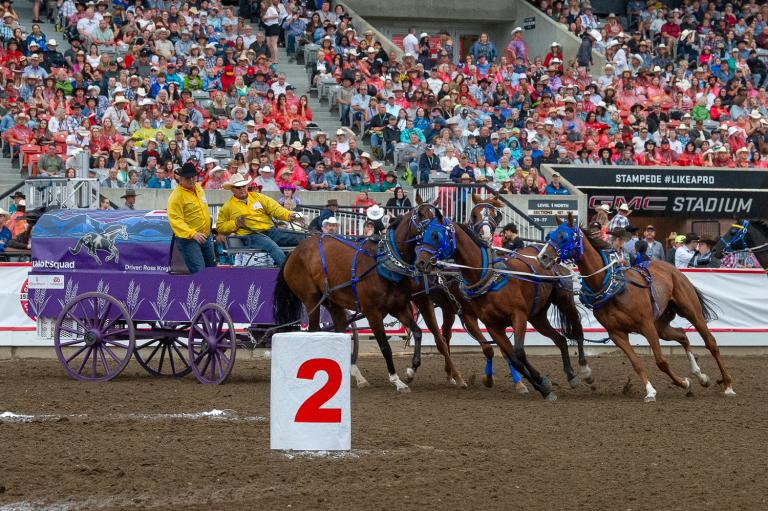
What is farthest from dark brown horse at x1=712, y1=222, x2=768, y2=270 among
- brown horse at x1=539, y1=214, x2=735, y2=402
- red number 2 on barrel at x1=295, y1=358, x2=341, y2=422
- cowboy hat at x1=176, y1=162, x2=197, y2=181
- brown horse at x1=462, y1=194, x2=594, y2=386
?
red number 2 on barrel at x1=295, y1=358, x2=341, y2=422

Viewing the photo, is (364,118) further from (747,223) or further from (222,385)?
(222,385)

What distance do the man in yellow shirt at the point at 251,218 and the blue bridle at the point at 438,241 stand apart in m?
2.09

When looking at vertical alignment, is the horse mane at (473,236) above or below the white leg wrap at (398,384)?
above

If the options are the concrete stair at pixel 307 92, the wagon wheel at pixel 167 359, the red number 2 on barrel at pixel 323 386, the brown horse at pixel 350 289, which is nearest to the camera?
the red number 2 on barrel at pixel 323 386

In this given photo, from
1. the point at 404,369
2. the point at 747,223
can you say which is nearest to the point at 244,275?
the point at 404,369

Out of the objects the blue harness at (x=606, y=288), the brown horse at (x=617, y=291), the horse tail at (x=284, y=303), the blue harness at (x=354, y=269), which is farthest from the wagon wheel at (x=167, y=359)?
the blue harness at (x=606, y=288)

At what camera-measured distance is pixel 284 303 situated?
13680 millimetres

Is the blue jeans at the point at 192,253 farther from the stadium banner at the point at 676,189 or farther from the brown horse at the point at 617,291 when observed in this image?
the stadium banner at the point at 676,189

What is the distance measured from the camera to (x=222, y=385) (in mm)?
13461

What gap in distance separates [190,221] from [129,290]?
1088 millimetres

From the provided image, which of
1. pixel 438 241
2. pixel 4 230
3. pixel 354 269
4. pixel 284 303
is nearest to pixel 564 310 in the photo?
pixel 438 241

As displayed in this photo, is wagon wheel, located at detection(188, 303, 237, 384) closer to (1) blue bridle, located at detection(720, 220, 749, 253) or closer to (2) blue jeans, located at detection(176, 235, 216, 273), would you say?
(2) blue jeans, located at detection(176, 235, 216, 273)

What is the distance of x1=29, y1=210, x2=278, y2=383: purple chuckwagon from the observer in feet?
44.3

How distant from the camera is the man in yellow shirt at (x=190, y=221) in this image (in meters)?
13.3
